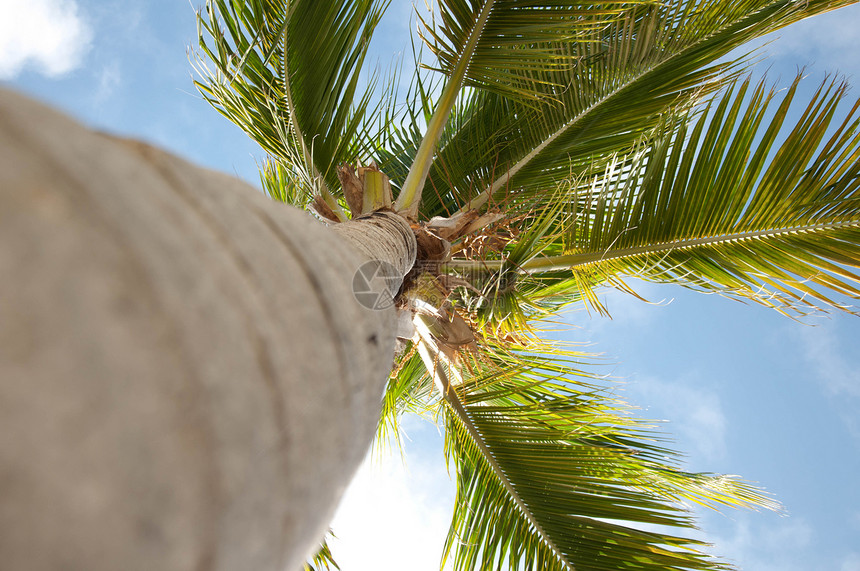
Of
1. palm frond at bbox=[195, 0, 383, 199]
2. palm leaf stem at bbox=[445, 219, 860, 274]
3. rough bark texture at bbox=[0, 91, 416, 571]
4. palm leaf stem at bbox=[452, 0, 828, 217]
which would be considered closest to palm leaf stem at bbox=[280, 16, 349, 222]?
palm frond at bbox=[195, 0, 383, 199]

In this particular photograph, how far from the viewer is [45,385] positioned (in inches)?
10.6

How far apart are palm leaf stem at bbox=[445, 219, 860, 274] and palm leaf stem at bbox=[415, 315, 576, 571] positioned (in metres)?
0.39

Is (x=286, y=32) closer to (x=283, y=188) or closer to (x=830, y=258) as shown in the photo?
(x=283, y=188)

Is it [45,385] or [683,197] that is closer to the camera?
[45,385]

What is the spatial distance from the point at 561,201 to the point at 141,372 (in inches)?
86.8

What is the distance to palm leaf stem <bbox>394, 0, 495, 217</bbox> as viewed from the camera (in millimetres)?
2281

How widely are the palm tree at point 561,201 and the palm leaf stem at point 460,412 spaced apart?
0.01 m

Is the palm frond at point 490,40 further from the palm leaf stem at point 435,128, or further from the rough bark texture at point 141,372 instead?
the rough bark texture at point 141,372

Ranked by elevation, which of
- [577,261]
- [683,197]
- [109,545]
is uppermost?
[683,197]

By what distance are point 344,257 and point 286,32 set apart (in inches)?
88.5

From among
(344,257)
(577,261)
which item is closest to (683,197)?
(577,261)

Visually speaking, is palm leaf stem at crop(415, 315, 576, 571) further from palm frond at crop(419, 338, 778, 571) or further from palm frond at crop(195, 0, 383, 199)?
palm frond at crop(195, 0, 383, 199)

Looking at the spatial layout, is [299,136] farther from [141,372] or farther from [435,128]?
[141,372]

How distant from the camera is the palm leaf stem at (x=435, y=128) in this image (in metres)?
2.28
